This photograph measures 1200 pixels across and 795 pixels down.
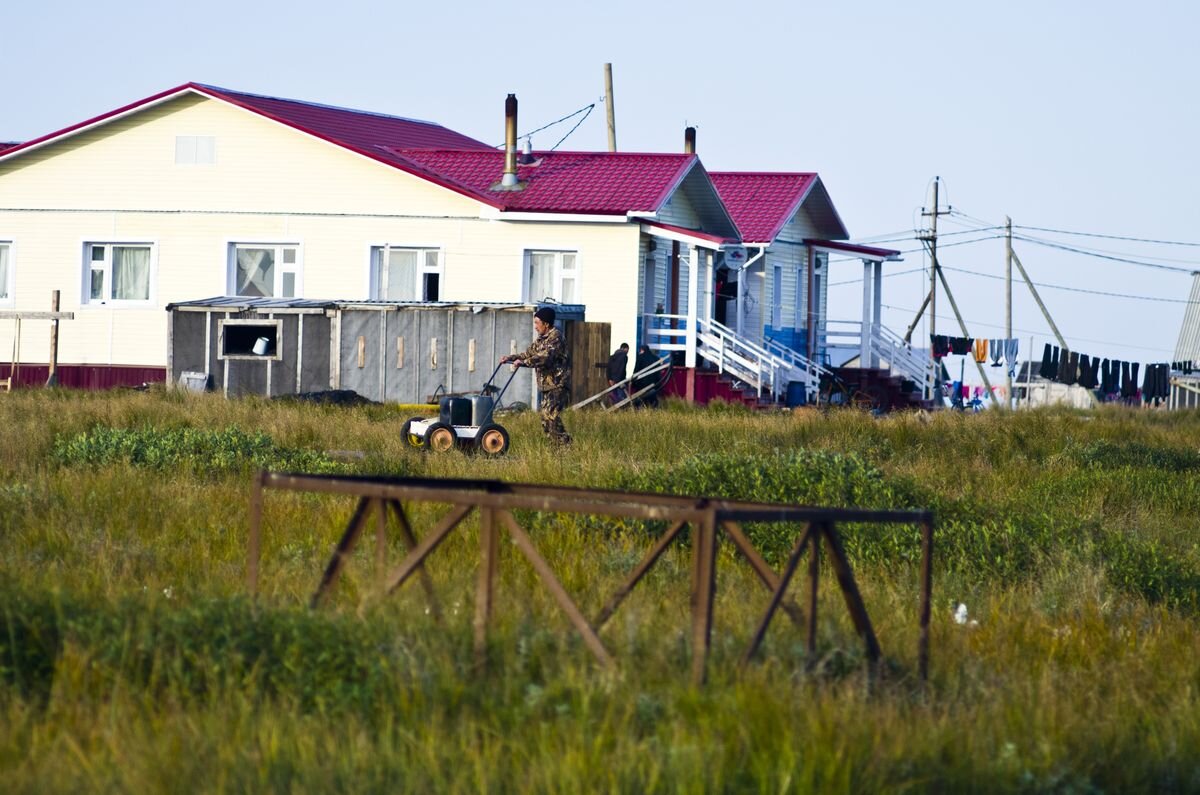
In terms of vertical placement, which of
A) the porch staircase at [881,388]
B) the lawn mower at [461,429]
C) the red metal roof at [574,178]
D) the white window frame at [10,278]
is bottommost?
the lawn mower at [461,429]

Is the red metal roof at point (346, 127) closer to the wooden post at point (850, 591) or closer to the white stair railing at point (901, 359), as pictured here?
the white stair railing at point (901, 359)

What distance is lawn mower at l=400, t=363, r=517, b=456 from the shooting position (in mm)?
17531

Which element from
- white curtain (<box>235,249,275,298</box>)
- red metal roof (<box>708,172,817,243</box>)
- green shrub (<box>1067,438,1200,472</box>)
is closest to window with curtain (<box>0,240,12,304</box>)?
white curtain (<box>235,249,275,298</box>)

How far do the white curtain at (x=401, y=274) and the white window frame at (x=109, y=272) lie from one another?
15.1ft

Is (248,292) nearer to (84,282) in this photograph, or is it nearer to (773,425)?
(84,282)

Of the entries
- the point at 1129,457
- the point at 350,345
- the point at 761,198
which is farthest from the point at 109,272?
the point at 1129,457

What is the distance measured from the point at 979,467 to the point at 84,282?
21.0 meters

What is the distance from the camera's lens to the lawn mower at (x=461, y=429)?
17531 mm

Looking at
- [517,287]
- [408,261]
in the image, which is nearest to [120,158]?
[408,261]

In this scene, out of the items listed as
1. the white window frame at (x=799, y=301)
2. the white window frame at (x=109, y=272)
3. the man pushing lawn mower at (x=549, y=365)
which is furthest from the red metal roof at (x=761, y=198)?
the man pushing lawn mower at (x=549, y=365)

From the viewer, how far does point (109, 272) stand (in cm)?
3219

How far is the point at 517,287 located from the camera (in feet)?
101

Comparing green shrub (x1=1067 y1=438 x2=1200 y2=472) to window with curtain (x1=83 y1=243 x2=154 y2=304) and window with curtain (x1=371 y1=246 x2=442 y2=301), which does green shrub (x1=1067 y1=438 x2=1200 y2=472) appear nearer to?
window with curtain (x1=371 y1=246 x2=442 y2=301)

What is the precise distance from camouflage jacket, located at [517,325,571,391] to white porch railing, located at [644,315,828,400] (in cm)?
1227
